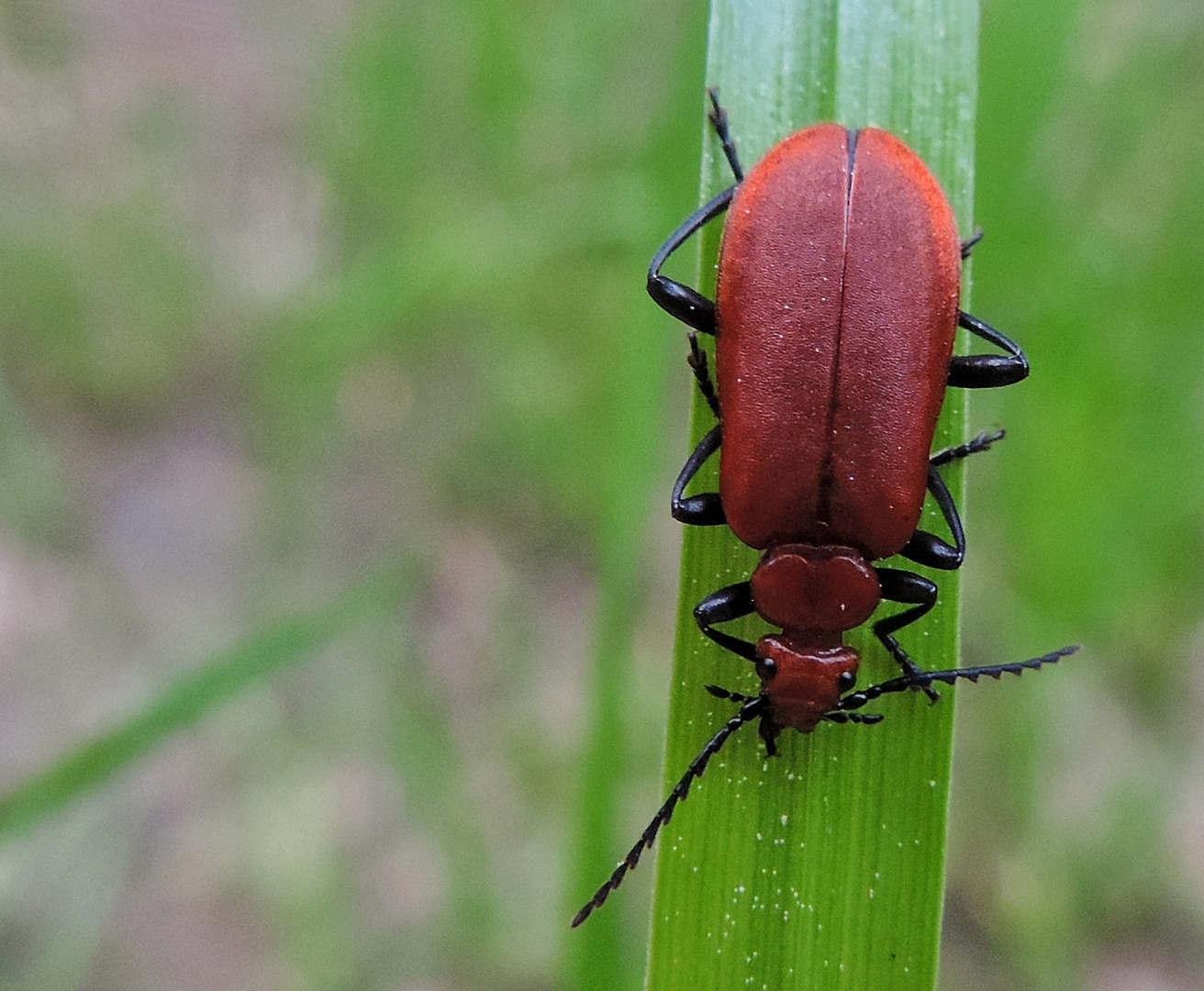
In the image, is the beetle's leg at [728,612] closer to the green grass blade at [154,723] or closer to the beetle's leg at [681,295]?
the beetle's leg at [681,295]

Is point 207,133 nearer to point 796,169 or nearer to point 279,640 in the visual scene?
point 279,640

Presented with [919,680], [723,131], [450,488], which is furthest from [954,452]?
[450,488]

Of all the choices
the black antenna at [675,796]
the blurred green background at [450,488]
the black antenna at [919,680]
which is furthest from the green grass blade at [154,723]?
the black antenna at [919,680]

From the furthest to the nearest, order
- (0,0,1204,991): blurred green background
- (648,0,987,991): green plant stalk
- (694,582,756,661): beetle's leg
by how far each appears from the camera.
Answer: (0,0,1204,991): blurred green background
(694,582,756,661): beetle's leg
(648,0,987,991): green plant stalk

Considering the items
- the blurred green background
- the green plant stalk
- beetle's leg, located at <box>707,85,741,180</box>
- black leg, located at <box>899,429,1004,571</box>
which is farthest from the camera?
the blurred green background

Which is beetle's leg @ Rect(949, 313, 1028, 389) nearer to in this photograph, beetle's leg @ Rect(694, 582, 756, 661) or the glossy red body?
the glossy red body

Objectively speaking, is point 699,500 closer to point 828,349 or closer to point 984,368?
point 828,349

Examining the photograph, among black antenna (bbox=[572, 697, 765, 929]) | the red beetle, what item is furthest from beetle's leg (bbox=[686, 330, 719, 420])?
black antenna (bbox=[572, 697, 765, 929])
